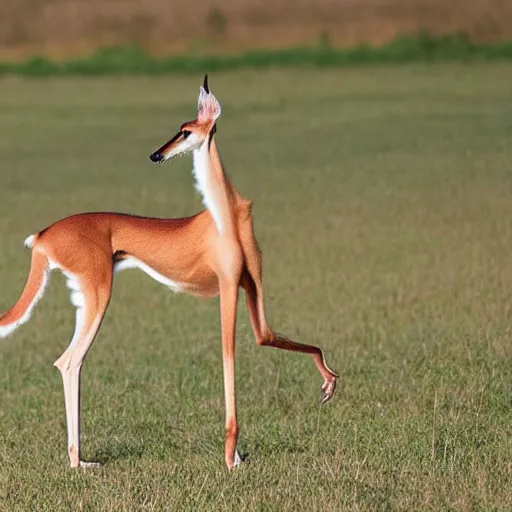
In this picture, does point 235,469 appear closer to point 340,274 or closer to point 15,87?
point 340,274

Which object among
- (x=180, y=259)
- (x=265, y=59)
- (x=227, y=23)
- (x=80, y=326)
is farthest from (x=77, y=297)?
(x=227, y=23)

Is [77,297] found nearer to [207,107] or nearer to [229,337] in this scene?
[229,337]

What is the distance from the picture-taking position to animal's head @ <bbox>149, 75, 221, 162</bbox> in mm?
6527

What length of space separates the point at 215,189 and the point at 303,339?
4.90 m

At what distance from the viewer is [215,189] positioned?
6.75 metres

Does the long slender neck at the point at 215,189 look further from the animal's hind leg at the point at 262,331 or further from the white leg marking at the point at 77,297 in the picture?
the white leg marking at the point at 77,297

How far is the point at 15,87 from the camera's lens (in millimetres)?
45531

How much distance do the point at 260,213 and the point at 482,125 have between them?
433 inches

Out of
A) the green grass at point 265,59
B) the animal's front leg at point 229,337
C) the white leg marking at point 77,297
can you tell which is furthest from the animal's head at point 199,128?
the green grass at point 265,59

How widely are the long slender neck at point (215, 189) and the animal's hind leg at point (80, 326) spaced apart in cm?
53

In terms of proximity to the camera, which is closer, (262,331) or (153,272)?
(262,331)

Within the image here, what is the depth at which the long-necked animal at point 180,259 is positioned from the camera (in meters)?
6.76

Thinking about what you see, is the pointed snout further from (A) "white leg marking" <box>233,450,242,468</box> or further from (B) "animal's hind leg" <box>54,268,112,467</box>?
(A) "white leg marking" <box>233,450,242,468</box>

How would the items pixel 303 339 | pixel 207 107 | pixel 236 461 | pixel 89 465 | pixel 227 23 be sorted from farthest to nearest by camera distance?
pixel 227 23
pixel 303 339
pixel 89 465
pixel 236 461
pixel 207 107
